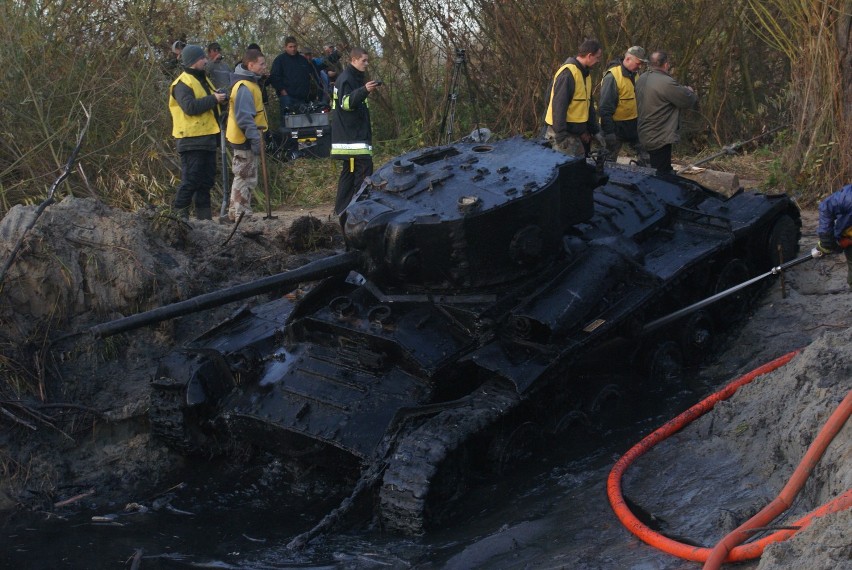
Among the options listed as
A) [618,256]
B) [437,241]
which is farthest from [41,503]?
[618,256]

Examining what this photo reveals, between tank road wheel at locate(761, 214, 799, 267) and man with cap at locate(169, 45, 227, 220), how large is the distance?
5.77m

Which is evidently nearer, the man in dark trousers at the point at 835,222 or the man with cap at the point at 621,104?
the man in dark trousers at the point at 835,222

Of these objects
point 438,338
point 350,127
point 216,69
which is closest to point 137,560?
point 438,338

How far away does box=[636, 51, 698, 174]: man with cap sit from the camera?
11344 mm

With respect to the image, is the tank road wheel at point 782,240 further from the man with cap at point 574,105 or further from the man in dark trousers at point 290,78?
the man in dark trousers at point 290,78

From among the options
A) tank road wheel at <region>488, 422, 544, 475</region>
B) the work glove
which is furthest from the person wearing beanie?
the work glove

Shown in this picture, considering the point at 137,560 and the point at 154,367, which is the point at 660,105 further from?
the point at 137,560

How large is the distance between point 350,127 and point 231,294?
528 cm

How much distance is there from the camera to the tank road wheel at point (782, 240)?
9273mm

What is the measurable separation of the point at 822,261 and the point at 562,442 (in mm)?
4021

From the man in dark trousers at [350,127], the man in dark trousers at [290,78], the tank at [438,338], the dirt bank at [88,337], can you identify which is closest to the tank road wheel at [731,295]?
the tank at [438,338]

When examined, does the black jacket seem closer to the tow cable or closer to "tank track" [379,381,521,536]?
"tank track" [379,381,521,536]

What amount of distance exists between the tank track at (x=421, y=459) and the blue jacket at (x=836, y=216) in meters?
2.96

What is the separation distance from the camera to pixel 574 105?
35.8 ft
